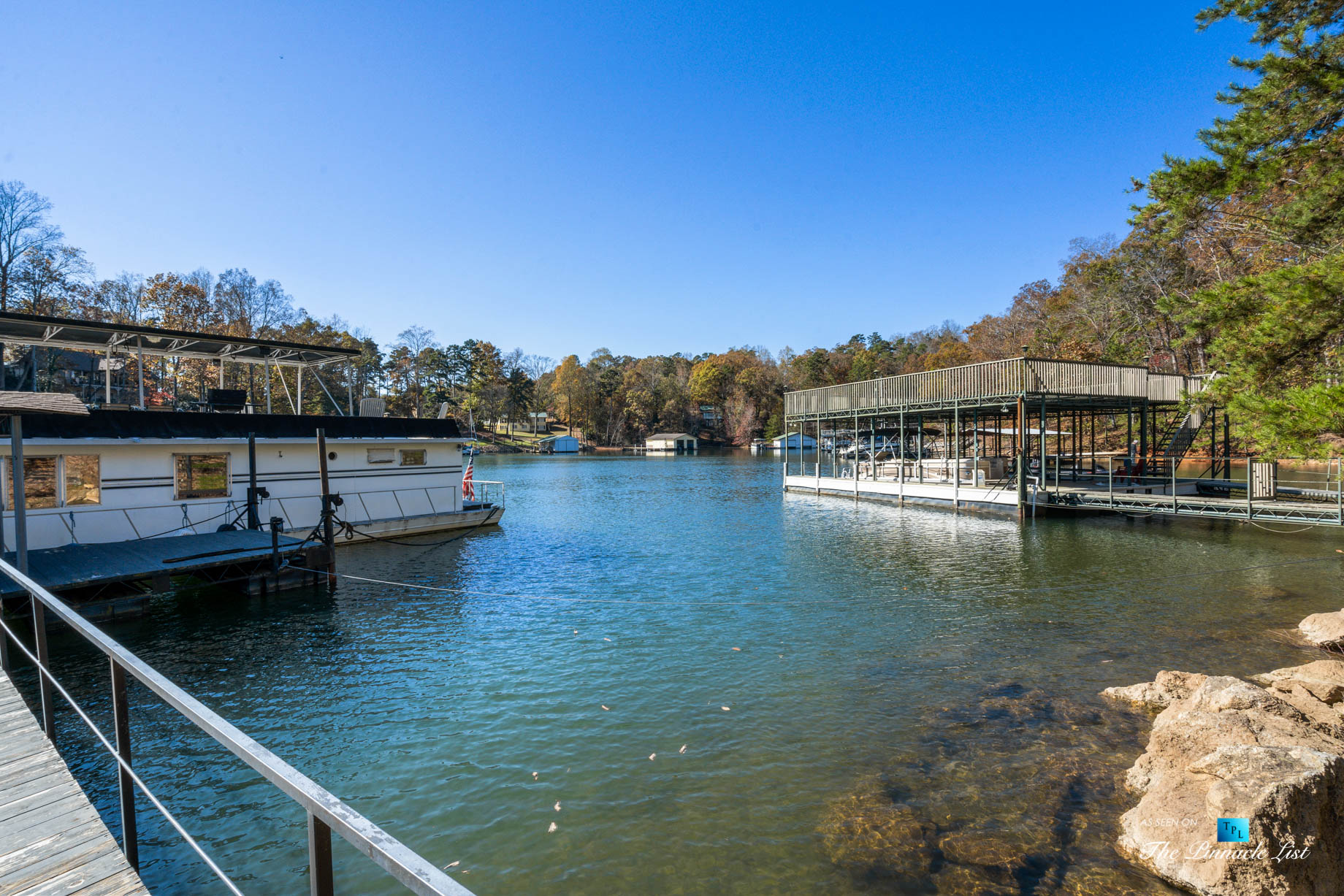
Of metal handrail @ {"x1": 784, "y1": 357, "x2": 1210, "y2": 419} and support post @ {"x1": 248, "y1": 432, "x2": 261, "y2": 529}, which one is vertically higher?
metal handrail @ {"x1": 784, "y1": 357, "x2": 1210, "y2": 419}

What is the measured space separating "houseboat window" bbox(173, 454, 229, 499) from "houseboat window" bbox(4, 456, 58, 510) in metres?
2.42

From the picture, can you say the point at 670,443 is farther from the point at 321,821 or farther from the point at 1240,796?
the point at 321,821

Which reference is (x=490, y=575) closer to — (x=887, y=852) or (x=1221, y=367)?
(x=887, y=852)

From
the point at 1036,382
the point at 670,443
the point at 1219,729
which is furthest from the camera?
the point at 670,443

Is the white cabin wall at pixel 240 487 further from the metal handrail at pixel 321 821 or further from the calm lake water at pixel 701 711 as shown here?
the metal handrail at pixel 321 821

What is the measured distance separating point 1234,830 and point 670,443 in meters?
100

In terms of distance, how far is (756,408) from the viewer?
124 m

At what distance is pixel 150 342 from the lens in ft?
62.7

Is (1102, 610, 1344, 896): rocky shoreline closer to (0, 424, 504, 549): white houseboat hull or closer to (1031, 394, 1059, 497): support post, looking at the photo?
(0, 424, 504, 549): white houseboat hull

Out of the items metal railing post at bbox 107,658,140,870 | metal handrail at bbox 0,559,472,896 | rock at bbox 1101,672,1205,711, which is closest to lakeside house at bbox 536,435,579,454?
rock at bbox 1101,672,1205,711

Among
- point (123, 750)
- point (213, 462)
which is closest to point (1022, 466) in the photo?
point (213, 462)

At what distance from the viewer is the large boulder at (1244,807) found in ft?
16.1

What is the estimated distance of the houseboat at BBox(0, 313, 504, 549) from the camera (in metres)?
15.5

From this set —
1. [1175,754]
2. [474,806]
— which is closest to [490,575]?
[474,806]
